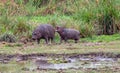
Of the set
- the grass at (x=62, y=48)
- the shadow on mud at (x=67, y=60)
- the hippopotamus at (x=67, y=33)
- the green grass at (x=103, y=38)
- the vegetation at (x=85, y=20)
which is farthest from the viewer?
the vegetation at (x=85, y=20)

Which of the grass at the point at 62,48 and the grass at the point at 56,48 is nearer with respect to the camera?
the grass at the point at 56,48

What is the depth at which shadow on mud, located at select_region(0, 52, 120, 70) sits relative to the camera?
34.7 feet

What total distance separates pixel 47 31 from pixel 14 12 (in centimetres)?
457

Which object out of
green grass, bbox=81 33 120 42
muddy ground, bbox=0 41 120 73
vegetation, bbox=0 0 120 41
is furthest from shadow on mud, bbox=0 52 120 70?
vegetation, bbox=0 0 120 41

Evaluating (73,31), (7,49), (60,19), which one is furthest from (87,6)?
(7,49)

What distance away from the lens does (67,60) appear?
1170 centimetres

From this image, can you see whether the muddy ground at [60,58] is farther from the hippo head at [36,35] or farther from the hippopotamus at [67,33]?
the hippopotamus at [67,33]

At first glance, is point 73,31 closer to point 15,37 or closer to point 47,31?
point 47,31

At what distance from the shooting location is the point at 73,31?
1552 centimetres

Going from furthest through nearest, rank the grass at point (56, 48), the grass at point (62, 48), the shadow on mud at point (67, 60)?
the grass at point (62, 48) < the grass at point (56, 48) < the shadow on mud at point (67, 60)

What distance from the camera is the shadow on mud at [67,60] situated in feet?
34.7

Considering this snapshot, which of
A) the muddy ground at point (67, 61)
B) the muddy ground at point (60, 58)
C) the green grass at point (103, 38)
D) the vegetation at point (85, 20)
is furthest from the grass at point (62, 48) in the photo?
the vegetation at point (85, 20)

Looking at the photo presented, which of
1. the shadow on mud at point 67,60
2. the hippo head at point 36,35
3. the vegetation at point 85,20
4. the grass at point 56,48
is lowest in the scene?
the shadow on mud at point 67,60

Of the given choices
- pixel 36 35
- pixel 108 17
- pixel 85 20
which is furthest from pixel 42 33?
pixel 108 17
